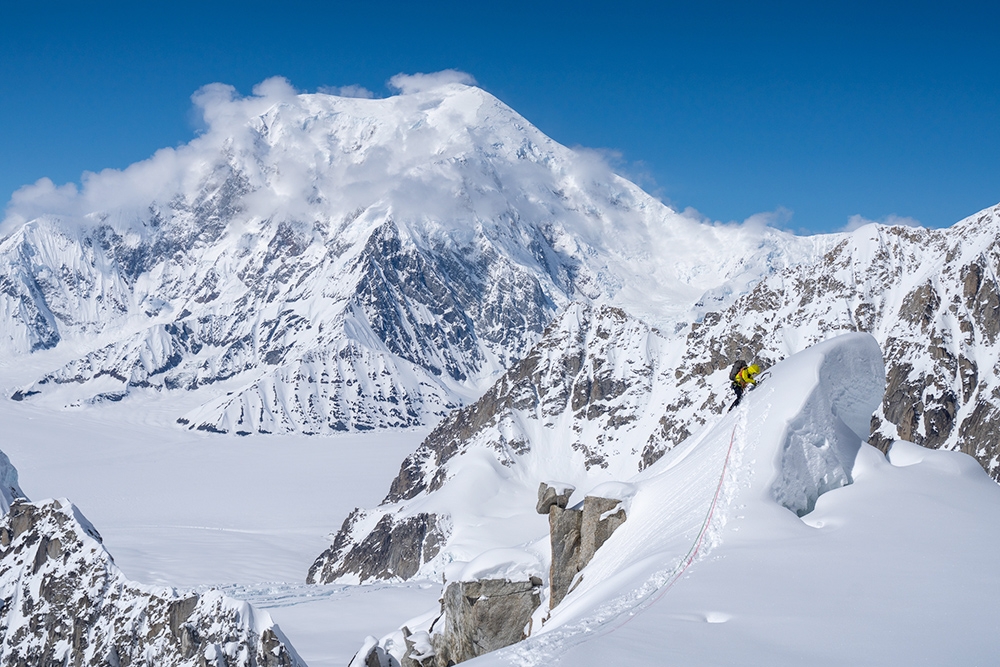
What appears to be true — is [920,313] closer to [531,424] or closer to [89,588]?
[531,424]

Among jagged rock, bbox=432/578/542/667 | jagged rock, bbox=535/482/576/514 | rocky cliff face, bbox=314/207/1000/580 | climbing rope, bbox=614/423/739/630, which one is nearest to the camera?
climbing rope, bbox=614/423/739/630

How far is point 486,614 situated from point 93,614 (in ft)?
77.6

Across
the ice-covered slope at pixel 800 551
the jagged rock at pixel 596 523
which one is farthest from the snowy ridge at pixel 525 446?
the ice-covered slope at pixel 800 551

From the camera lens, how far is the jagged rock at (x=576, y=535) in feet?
69.4

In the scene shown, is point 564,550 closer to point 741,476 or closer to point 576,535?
point 576,535

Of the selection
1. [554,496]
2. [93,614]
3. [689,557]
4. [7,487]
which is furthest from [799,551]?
[7,487]

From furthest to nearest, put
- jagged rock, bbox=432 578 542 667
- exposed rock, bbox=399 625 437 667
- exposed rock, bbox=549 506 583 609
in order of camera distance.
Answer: exposed rock, bbox=399 625 437 667 → exposed rock, bbox=549 506 583 609 → jagged rock, bbox=432 578 542 667

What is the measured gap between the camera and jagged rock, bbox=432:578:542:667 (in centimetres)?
2177

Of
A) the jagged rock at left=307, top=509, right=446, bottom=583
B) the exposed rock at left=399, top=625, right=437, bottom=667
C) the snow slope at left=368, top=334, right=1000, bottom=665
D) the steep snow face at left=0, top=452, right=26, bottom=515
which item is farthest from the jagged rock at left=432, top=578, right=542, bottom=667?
the jagged rock at left=307, top=509, right=446, bottom=583

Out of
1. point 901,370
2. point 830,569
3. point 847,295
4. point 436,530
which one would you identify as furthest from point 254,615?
point 847,295

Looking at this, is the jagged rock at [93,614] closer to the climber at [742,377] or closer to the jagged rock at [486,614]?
the jagged rock at [486,614]

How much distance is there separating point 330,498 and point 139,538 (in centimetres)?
4873

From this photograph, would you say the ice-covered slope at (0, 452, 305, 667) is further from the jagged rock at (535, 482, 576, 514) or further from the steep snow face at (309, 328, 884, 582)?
the steep snow face at (309, 328, 884, 582)

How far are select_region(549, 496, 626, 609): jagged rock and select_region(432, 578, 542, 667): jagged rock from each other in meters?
0.78
